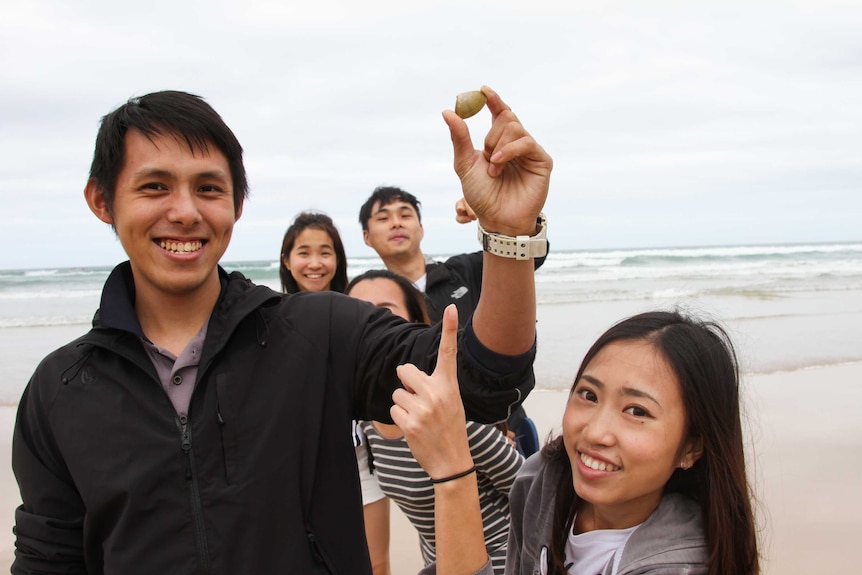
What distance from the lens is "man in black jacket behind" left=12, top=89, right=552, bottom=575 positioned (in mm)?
1553

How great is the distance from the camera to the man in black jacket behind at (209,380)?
1553 mm

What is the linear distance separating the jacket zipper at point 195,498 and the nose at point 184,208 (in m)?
0.51

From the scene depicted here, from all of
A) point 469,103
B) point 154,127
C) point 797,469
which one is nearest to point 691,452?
point 469,103

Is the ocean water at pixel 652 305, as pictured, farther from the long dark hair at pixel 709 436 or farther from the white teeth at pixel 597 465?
the white teeth at pixel 597 465

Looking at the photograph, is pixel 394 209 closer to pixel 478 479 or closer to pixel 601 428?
pixel 478 479

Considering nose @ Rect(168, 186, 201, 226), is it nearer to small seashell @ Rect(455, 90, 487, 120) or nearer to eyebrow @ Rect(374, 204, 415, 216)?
small seashell @ Rect(455, 90, 487, 120)

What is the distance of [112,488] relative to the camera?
1546 mm

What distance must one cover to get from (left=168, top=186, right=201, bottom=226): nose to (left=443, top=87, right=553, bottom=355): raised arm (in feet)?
2.24

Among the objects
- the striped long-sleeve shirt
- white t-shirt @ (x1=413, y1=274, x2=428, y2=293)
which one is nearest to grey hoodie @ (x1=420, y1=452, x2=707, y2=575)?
the striped long-sleeve shirt

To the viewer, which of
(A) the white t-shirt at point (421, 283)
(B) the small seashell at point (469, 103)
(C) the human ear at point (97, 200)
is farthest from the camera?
(A) the white t-shirt at point (421, 283)

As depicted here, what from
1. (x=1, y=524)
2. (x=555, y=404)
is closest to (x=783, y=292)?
(x=555, y=404)

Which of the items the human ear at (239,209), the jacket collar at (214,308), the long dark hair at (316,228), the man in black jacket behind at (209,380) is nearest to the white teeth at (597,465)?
the man in black jacket behind at (209,380)

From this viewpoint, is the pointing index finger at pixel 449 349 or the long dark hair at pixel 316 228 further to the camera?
the long dark hair at pixel 316 228

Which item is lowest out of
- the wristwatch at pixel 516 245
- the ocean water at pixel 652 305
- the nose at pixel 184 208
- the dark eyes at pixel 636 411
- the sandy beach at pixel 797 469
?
the sandy beach at pixel 797 469
